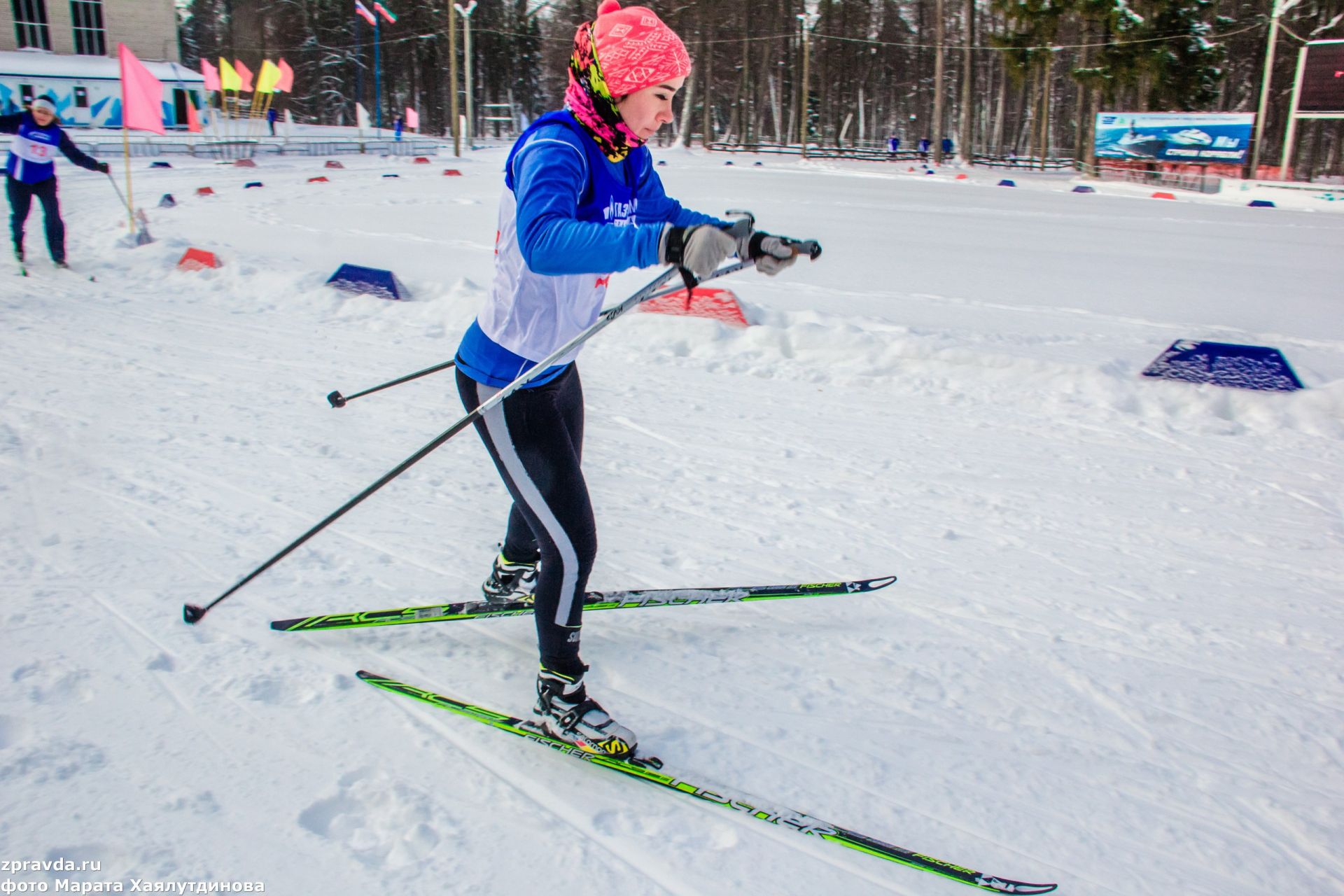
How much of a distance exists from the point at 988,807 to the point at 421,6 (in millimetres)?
60287

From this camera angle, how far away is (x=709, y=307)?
6.72 meters

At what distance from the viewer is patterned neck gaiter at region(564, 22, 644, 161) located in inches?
80.0

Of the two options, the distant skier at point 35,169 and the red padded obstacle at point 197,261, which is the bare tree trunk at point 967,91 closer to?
the red padded obstacle at point 197,261

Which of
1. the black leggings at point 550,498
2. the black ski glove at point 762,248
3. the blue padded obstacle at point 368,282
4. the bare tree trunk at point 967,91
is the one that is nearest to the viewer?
the black ski glove at point 762,248

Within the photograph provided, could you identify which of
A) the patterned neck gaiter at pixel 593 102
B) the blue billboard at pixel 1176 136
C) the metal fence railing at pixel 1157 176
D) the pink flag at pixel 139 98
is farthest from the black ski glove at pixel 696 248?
the blue billboard at pixel 1176 136

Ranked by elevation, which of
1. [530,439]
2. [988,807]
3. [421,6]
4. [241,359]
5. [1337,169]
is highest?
[421,6]

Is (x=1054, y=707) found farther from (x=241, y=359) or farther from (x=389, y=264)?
(x=389, y=264)

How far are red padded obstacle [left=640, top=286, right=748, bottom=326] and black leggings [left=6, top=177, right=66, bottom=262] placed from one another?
20.0ft

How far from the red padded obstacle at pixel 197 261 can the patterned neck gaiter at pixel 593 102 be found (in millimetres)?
7697

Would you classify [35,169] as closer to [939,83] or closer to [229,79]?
[229,79]

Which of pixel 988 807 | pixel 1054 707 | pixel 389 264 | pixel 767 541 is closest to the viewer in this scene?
pixel 988 807

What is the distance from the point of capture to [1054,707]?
255 cm

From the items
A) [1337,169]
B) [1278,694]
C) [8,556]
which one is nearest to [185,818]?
[8,556]

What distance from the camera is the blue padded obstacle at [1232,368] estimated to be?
214 inches
